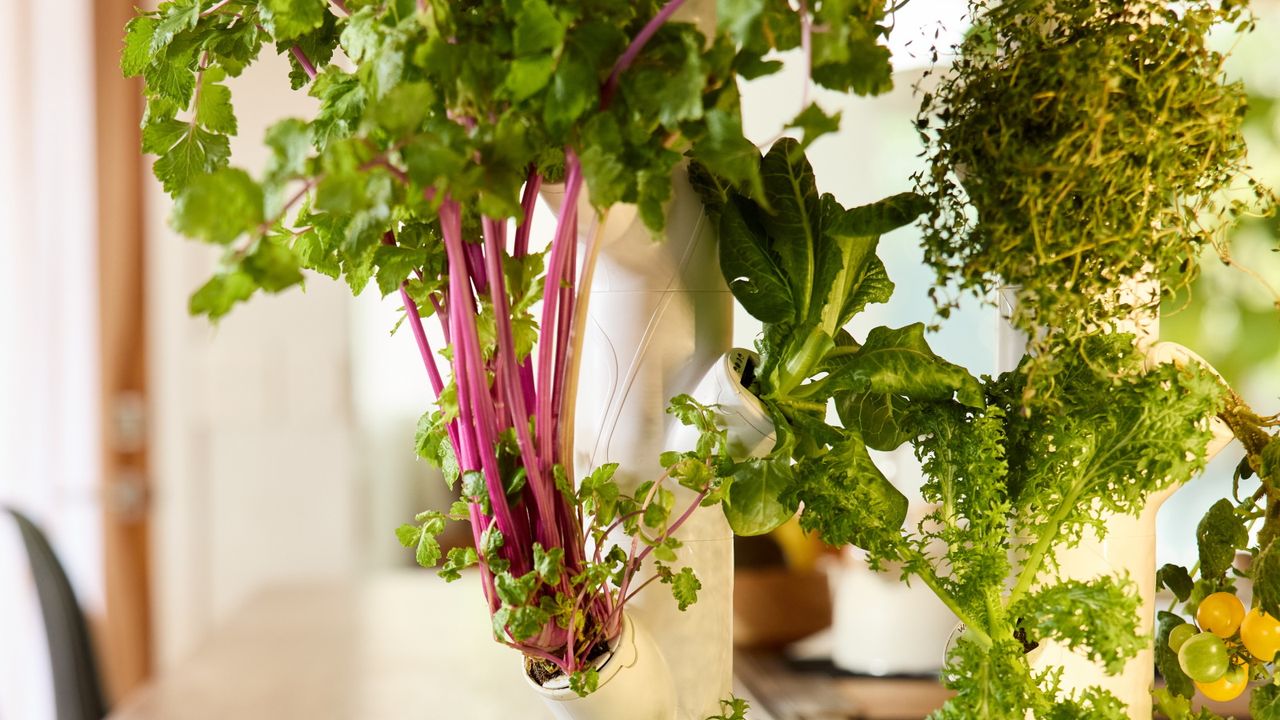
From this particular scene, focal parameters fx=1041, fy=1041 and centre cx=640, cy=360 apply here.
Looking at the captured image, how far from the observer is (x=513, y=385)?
48cm

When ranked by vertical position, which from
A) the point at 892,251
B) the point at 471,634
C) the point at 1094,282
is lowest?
the point at 471,634

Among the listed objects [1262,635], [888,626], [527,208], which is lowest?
[888,626]

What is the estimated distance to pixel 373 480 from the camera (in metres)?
3.09

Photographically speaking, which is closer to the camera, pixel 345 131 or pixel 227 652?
pixel 345 131

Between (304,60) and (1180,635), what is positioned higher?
(304,60)

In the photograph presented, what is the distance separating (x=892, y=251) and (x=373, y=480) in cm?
169

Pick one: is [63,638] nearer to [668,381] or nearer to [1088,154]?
[668,381]

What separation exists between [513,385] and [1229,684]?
39cm

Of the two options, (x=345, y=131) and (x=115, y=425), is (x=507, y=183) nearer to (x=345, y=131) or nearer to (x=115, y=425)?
(x=345, y=131)

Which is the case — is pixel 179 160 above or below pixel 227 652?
above

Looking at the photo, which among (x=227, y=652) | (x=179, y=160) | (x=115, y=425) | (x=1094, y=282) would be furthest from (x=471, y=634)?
(x=115, y=425)

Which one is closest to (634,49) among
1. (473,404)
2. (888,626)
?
(473,404)

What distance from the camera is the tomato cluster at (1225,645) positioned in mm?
509

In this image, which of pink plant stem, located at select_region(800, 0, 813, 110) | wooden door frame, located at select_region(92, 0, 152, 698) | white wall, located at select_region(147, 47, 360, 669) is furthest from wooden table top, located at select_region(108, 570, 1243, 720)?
white wall, located at select_region(147, 47, 360, 669)
